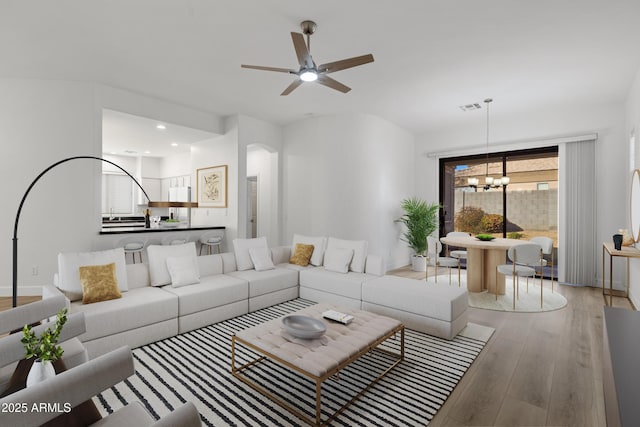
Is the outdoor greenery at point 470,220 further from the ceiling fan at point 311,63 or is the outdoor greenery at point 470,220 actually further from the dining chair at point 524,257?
the ceiling fan at point 311,63

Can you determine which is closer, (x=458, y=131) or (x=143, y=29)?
(x=143, y=29)

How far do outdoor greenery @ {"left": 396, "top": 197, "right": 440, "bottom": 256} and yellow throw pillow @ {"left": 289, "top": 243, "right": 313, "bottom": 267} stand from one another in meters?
2.79

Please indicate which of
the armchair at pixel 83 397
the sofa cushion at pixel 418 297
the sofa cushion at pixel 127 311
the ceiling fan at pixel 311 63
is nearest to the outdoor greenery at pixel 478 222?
the sofa cushion at pixel 418 297

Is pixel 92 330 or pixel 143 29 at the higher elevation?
pixel 143 29

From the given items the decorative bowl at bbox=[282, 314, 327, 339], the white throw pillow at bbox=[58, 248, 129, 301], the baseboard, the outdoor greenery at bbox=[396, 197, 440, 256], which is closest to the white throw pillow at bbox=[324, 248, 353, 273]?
the decorative bowl at bbox=[282, 314, 327, 339]

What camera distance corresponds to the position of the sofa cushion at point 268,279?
13.0 ft

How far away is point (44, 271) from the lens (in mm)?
4613

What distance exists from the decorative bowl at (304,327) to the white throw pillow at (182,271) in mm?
1596

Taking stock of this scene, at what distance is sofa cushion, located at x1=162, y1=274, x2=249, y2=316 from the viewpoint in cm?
333

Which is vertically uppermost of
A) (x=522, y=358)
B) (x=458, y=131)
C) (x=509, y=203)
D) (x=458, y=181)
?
(x=458, y=131)

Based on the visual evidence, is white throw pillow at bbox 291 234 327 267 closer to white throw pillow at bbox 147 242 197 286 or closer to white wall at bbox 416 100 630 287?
white throw pillow at bbox 147 242 197 286

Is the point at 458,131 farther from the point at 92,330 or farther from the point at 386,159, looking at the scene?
the point at 92,330

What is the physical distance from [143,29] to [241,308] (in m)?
3.19

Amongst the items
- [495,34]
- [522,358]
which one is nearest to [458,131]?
[495,34]
